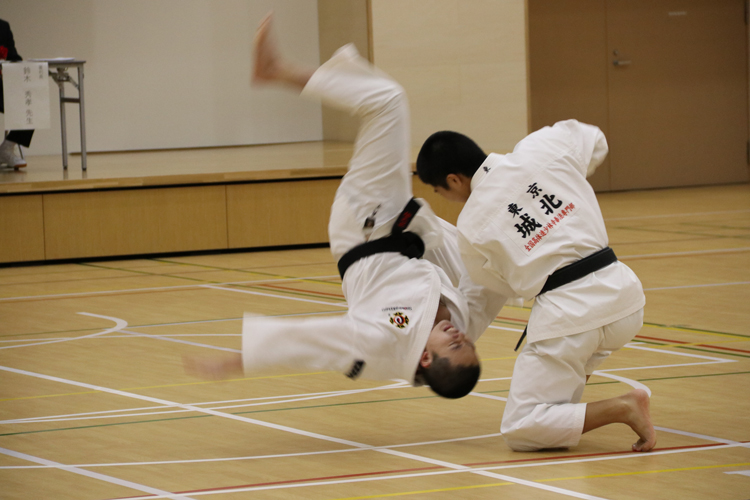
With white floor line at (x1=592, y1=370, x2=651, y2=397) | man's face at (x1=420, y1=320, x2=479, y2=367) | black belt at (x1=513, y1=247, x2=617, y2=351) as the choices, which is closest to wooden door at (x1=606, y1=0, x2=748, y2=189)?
white floor line at (x1=592, y1=370, x2=651, y2=397)

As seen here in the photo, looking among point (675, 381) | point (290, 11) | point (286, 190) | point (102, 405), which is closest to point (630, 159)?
point (290, 11)

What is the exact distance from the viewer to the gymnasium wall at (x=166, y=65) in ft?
27.8

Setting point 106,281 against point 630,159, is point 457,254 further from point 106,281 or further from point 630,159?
point 630,159

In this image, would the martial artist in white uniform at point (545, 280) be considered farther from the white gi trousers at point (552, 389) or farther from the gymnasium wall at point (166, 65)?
the gymnasium wall at point (166, 65)

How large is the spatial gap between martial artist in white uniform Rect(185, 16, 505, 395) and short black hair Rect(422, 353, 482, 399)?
2 cm

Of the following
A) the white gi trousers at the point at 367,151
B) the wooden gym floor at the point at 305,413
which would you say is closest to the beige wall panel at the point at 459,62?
the wooden gym floor at the point at 305,413

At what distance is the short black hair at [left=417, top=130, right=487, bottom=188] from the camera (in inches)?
98.6

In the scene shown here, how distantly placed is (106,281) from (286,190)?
1.25m

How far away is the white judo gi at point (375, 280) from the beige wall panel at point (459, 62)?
220 inches

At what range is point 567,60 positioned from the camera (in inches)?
353

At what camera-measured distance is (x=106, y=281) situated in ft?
16.9

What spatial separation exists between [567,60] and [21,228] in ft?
16.8

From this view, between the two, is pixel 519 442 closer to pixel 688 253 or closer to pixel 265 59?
pixel 265 59

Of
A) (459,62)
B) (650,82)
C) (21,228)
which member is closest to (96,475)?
(21,228)
